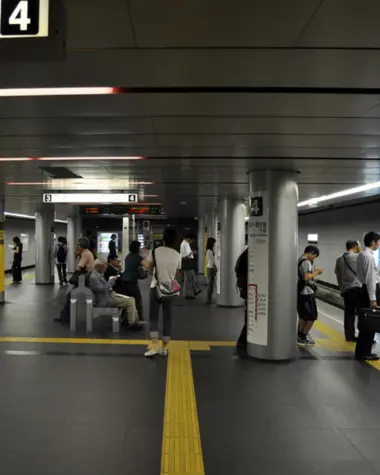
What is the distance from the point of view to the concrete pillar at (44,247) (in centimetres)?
1539

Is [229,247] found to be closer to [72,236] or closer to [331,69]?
[331,69]

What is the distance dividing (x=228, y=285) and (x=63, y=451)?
7621 mm

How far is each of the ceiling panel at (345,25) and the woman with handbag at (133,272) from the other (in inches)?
224

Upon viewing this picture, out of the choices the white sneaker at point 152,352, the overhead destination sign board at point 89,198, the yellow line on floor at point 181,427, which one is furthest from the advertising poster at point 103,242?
the yellow line on floor at point 181,427

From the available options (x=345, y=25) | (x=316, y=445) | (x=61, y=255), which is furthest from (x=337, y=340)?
(x=61, y=255)

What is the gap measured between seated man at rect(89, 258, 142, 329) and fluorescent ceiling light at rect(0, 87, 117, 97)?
4728mm

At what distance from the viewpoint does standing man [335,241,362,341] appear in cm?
674

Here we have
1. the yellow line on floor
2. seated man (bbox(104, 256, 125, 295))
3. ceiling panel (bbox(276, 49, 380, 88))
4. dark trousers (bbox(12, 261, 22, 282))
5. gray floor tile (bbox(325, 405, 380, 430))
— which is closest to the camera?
ceiling panel (bbox(276, 49, 380, 88))

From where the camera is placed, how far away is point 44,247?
15.5 m

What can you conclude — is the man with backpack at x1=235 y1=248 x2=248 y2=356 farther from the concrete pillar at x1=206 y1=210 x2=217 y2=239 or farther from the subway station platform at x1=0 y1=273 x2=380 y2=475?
the concrete pillar at x1=206 y1=210 x2=217 y2=239

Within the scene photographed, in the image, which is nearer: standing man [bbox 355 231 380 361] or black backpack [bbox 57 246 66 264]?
standing man [bbox 355 231 380 361]

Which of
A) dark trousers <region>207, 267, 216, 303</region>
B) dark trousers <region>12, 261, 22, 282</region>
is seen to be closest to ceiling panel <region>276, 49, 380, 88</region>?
dark trousers <region>207, 267, 216, 303</region>

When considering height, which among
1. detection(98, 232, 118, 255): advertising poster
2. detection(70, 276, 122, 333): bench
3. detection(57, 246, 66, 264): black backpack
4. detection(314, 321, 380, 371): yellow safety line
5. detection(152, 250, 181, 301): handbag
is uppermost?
detection(98, 232, 118, 255): advertising poster

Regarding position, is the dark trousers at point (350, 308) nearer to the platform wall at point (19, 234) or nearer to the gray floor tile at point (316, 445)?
the gray floor tile at point (316, 445)
